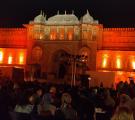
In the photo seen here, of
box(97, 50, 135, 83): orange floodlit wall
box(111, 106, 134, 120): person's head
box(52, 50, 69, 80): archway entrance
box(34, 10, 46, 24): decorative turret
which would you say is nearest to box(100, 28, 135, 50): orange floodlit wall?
box(97, 50, 135, 83): orange floodlit wall

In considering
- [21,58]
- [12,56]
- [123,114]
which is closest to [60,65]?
[21,58]

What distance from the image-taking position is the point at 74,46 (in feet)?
171

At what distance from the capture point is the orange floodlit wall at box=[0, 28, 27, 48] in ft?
184

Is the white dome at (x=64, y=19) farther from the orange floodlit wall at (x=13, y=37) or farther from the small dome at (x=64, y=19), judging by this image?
the orange floodlit wall at (x=13, y=37)

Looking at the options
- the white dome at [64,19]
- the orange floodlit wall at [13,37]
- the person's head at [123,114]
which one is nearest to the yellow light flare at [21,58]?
the orange floodlit wall at [13,37]

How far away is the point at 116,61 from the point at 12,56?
54.0 feet

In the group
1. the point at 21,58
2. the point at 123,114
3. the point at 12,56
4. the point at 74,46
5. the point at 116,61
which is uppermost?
the point at 74,46

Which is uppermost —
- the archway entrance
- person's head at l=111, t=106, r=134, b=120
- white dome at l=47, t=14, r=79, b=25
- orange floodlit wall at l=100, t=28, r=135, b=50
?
white dome at l=47, t=14, r=79, b=25

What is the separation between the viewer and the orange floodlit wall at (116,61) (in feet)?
167

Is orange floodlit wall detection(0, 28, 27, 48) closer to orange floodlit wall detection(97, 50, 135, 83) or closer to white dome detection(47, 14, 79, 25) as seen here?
white dome detection(47, 14, 79, 25)

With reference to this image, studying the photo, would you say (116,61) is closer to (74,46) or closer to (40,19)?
(74,46)

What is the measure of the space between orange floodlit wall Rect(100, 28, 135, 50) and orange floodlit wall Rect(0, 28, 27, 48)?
12918mm

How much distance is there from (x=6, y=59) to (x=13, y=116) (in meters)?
47.6

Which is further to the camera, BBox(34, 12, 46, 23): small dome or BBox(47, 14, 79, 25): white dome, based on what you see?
BBox(34, 12, 46, 23): small dome
